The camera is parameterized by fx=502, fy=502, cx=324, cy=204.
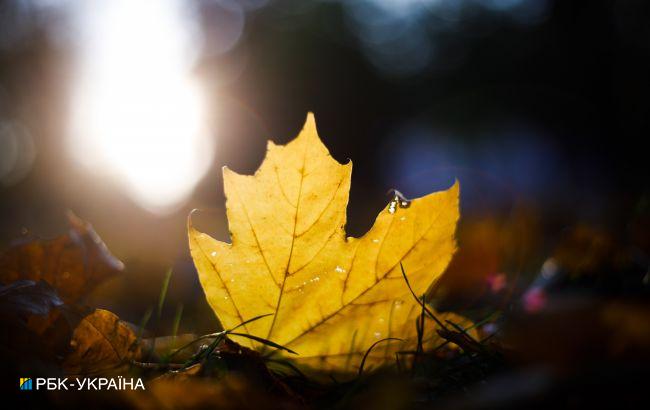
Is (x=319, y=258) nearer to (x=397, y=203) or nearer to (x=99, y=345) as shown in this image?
(x=397, y=203)

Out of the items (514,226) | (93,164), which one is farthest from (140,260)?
(93,164)

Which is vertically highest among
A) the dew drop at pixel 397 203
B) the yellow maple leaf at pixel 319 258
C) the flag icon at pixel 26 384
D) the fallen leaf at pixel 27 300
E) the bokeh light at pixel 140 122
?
the bokeh light at pixel 140 122

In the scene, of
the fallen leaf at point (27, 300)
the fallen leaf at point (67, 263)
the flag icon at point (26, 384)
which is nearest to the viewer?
the flag icon at point (26, 384)

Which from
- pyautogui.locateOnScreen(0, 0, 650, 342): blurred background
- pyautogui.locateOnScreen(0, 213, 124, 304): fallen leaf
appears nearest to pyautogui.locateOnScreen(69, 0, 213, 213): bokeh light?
pyautogui.locateOnScreen(0, 0, 650, 342): blurred background

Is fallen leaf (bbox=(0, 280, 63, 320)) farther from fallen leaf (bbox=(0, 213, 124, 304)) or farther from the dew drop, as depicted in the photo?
the dew drop

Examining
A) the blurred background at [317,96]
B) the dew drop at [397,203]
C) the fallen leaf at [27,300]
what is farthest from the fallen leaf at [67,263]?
the blurred background at [317,96]

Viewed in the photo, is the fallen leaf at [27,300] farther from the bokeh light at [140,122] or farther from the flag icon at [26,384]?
the bokeh light at [140,122]

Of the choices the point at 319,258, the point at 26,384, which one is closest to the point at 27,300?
the point at 26,384
